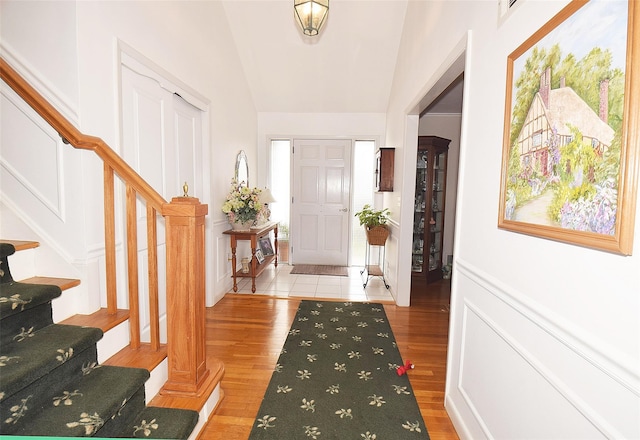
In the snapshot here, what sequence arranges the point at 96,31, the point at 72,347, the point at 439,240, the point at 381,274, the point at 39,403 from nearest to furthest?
1. the point at 39,403
2. the point at 72,347
3. the point at 96,31
4. the point at 381,274
5. the point at 439,240

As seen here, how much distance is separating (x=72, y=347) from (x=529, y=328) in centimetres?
189

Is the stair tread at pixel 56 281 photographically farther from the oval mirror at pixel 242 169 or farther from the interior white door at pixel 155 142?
the oval mirror at pixel 242 169

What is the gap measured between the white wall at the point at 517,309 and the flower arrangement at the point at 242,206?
252 cm

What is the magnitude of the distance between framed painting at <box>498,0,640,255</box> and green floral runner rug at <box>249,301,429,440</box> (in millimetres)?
1346

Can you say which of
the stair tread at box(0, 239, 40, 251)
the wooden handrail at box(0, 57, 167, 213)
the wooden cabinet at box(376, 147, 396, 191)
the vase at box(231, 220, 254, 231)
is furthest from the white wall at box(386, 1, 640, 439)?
the vase at box(231, 220, 254, 231)

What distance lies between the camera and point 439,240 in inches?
189

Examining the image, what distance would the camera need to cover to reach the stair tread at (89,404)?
1128 mm

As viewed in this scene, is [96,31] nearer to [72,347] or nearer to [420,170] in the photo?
[72,347]

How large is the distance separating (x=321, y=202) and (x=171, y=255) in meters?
3.96

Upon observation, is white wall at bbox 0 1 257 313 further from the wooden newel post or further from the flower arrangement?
the flower arrangement

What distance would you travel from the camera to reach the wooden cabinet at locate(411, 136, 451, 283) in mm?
4379

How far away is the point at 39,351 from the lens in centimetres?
128

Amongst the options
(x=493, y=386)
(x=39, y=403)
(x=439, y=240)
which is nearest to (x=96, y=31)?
(x=39, y=403)

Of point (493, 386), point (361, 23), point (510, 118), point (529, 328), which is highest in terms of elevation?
point (361, 23)
